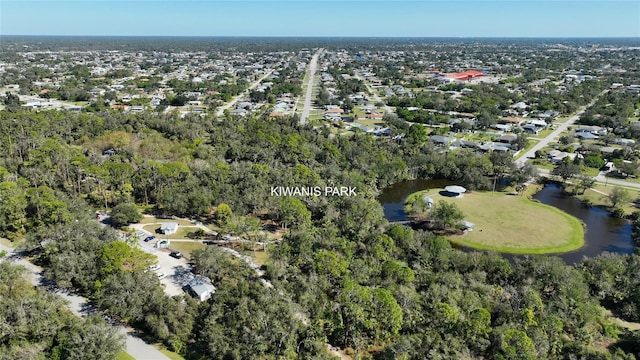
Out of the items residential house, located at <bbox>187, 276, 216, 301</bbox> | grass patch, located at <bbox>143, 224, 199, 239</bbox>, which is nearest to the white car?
residential house, located at <bbox>187, 276, 216, 301</bbox>

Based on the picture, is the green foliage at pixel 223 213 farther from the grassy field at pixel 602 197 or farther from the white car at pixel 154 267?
the grassy field at pixel 602 197

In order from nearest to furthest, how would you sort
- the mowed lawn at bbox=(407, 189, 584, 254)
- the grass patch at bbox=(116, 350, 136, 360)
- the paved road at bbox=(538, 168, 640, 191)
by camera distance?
1. the grass patch at bbox=(116, 350, 136, 360)
2. the mowed lawn at bbox=(407, 189, 584, 254)
3. the paved road at bbox=(538, 168, 640, 191)

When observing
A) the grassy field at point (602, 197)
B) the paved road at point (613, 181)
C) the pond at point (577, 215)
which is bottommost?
the pond at point (577, 215)

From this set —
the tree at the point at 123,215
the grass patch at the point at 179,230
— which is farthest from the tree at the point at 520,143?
the tree at the point at 123,215

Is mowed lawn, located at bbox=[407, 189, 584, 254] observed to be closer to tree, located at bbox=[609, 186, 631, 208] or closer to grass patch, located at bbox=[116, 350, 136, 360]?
tree, located at bbox=[609, 186, 631, 208]

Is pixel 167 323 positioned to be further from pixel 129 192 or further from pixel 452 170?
pixel 452 170

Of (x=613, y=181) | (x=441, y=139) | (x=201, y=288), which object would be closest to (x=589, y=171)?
(x=613, y=181)

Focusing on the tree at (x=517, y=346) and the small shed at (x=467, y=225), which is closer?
the tree at (x=517, y=346)

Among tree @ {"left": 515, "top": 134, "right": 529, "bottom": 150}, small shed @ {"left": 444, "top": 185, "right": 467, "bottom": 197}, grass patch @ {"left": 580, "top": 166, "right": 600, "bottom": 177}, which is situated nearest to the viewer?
small shed @ {"left": 444, "top": 185, "right": 467, "bottom": 197}
